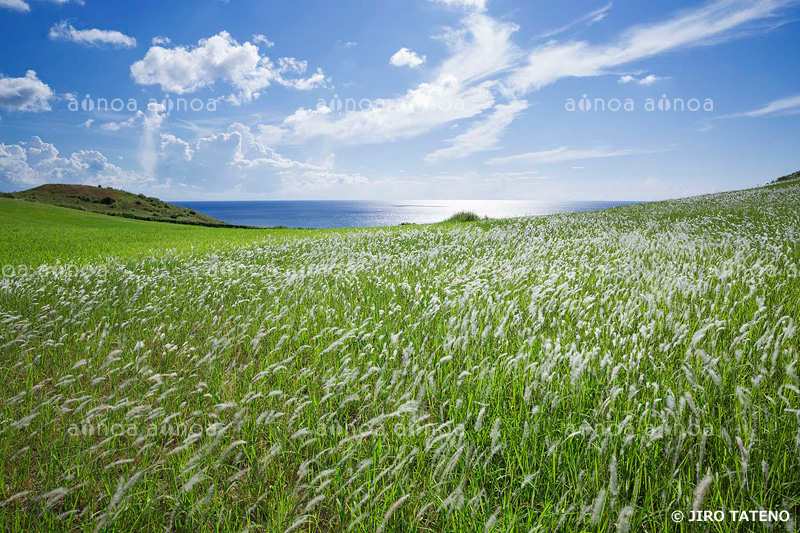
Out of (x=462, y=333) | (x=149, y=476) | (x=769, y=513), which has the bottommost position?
Result: (x=149, y=476)

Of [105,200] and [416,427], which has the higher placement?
[105,200]

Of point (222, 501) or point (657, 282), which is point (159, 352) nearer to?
point (222, 501)

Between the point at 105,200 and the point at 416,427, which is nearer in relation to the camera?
the point at 416,427

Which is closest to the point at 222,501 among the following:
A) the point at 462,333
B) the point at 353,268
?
the point at 462,333

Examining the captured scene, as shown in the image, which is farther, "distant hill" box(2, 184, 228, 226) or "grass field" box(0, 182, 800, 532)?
"distant hill" box(2, 184, 228, 226)

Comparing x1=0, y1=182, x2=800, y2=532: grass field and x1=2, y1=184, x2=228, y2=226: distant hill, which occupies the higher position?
x1=2, y1=184, x2=228, y2=226: distant hill

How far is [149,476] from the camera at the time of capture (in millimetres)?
2754

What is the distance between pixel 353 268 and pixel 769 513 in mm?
6638

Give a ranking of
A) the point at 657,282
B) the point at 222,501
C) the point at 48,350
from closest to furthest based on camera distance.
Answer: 1. the point at 222,501
2. the point at 48,350
3. the point at 657,282

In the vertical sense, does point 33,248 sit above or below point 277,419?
above

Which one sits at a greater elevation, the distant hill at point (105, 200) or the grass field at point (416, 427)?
the distant hill at point (105, 200)

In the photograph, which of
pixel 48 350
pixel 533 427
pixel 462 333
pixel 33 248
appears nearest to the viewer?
pixel 533 427

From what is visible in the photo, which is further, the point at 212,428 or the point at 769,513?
the point at 212,428

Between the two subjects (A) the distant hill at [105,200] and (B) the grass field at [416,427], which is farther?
(A) the distant hill at [105,200]
